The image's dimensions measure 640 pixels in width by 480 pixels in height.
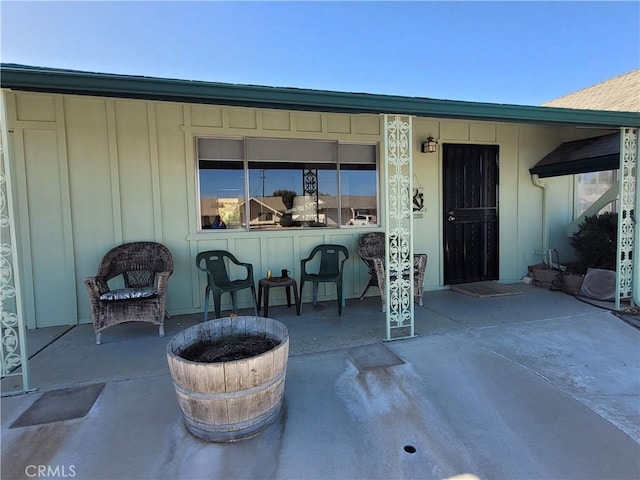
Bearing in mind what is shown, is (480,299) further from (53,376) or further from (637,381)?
(53,376)

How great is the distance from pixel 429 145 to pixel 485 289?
219cm

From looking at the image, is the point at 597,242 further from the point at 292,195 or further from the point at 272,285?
the point at 272,285

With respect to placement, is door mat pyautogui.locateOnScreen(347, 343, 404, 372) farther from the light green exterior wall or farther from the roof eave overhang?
the roof eave overhang

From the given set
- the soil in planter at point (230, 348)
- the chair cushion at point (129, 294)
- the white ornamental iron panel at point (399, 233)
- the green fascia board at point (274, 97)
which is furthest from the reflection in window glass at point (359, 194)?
the soil in planter at point (230, 348)

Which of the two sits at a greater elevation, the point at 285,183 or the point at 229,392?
the point at 285,183

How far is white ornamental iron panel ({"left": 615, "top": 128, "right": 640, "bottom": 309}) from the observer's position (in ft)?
12.9

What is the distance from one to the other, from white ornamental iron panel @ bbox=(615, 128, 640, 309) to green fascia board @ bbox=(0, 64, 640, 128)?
11.6 inches

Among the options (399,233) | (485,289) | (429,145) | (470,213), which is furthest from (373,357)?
(470,213)

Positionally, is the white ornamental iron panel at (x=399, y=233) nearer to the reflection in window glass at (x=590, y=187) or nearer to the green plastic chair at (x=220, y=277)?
the green plastic chair at (x=220, y=277)

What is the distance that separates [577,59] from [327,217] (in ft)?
24.1

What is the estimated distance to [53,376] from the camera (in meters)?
2.70

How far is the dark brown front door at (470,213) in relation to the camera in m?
5.32

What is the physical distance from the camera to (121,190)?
404 centimetres

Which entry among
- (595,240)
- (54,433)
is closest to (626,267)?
(595,240)
